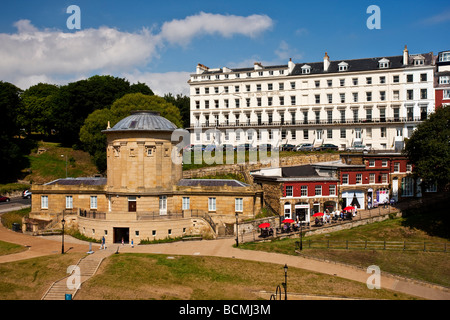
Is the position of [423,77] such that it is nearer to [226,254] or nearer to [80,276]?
[226,254]

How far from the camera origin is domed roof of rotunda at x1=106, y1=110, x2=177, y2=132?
155 ft

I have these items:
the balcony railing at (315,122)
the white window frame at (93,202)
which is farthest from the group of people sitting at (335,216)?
the balcony railing at (315,122)

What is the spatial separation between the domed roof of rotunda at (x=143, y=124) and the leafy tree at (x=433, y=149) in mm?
28104

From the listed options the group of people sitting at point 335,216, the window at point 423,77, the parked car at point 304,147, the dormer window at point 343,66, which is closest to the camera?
the group of people sitting at point 335,216

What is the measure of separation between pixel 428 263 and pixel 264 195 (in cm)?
2079

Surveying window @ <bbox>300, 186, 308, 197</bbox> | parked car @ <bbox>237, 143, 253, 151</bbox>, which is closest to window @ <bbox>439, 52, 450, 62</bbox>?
parked car @ <bbox>237, 143, 253, 151</bbox>

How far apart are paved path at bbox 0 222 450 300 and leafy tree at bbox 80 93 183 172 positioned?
26.8 metres

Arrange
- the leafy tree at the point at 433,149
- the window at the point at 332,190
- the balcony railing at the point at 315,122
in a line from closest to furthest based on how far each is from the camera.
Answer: the leafy tree at the point at 433,149 < the window at the point at 332,190 < the balcony railing at the point at 315,122

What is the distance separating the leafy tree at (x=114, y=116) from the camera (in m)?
71.9

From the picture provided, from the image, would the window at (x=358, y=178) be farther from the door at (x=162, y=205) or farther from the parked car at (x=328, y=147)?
the door at (x=162, y=205)

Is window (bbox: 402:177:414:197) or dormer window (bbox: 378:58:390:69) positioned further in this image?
dormer window (bbox: 378:58:390:69)

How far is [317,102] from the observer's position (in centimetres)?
7844

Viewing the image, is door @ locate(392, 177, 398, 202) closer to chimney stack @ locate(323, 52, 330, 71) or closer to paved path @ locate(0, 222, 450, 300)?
paved path @ locate(0, 222, 450, 300)
